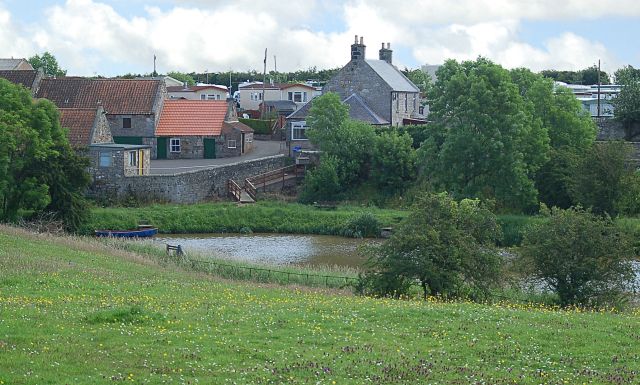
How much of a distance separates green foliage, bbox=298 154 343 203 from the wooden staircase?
104 inches

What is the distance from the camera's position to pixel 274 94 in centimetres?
10206

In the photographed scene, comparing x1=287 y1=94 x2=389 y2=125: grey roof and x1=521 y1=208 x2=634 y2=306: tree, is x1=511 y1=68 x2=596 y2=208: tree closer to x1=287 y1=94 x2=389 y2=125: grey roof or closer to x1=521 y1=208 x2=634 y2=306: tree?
A: x1=287 y1=94 x2=389 y2=125: grey roof

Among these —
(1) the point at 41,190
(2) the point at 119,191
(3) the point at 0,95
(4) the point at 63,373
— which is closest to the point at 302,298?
(4) the point at 63,373

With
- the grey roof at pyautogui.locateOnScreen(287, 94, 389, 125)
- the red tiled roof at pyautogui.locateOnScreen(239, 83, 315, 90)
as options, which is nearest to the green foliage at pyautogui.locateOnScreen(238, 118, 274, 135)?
the grey roof at pyautogui.locateOnScreen(287, 94, 389, 125)

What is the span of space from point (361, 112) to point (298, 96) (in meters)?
29.2

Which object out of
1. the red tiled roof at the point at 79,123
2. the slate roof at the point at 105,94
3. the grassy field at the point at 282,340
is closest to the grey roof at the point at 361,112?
the slate roof at the point at 105,94

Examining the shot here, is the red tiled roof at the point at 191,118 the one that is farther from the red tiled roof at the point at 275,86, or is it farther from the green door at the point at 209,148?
the red tiled roof at the point at 275,86

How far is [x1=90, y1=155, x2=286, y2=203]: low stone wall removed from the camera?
5753cm

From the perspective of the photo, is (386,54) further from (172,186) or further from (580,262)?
(580,262)

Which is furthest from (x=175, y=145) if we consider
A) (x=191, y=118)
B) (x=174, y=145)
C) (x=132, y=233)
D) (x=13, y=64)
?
(x=13, y=64)

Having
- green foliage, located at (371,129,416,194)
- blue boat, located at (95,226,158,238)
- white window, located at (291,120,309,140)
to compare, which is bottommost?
blue boat, located at (95,226,158,238)

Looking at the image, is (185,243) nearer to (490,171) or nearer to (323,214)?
(323,214)

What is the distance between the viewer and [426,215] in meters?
29.9

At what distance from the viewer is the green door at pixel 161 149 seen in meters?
68.9
